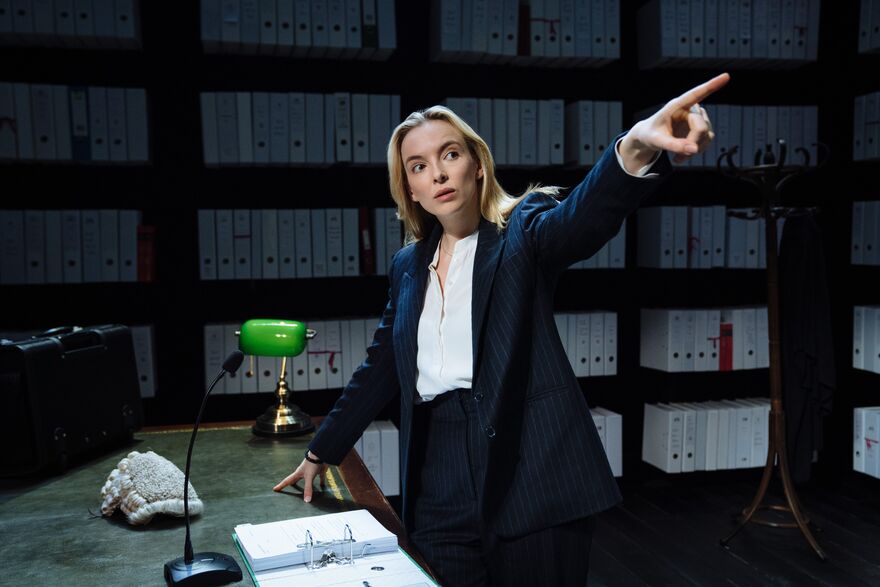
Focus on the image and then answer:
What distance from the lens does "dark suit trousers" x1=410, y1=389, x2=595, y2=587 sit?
1.32 m

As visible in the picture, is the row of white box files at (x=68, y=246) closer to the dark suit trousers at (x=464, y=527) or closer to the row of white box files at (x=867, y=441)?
the dark suit trousers at (x=464, y=527)

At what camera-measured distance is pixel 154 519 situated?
1.39m

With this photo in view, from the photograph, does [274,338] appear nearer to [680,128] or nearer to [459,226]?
[459,226]

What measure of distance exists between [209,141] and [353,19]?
2.72 ft

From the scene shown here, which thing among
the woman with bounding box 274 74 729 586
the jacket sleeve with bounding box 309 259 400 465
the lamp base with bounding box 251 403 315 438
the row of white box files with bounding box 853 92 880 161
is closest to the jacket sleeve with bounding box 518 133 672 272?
the woman with bounding box 274 74 729 586

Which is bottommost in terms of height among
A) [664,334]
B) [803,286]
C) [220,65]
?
[664,334]

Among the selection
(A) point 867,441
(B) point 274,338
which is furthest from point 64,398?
(A) point 867,441

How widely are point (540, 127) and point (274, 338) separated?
82.2 inches

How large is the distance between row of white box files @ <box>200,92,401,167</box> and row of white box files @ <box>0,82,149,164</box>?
0.95ft

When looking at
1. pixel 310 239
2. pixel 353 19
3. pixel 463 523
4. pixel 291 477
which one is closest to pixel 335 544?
pixel 463 523

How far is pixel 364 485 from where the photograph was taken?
162 centimetres

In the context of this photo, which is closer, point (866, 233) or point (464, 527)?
point (464, 527)

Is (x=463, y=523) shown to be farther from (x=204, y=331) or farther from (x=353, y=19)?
(x=353, y=19)

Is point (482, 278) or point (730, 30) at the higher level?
point (730, 30)
